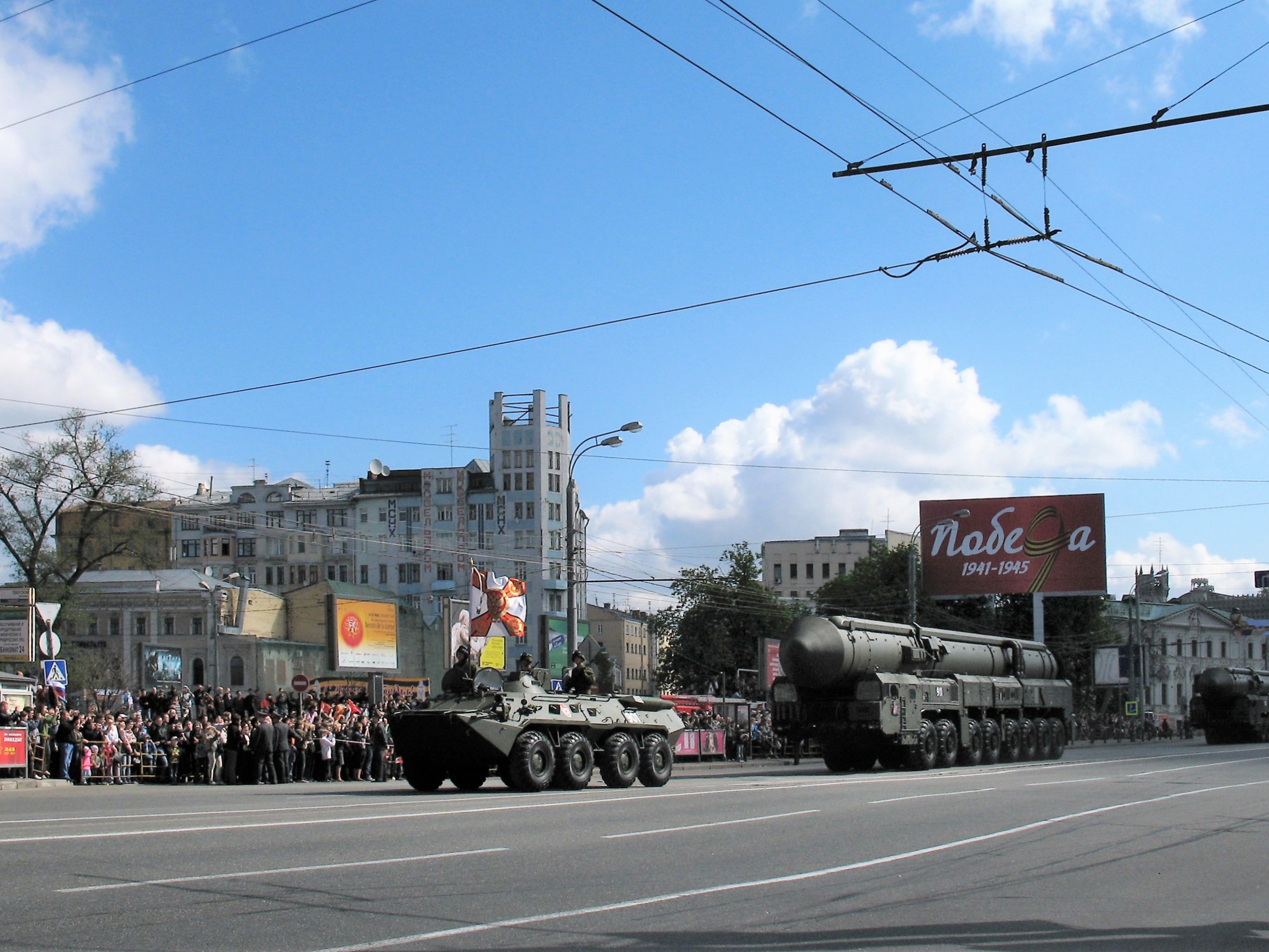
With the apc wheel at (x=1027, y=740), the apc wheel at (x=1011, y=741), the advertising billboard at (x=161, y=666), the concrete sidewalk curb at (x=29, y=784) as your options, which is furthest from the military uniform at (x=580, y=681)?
the advertising billboard at (x=161, y=666)

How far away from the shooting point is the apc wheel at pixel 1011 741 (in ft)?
115

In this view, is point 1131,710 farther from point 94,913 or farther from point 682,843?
point 94,913

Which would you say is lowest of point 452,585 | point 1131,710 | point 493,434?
point 1131,710

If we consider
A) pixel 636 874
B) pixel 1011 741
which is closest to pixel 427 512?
pixel 1011 741

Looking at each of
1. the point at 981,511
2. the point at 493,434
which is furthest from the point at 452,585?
the point at 981,511

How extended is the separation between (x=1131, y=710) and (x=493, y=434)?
175 feet

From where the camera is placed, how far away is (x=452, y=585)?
4043 inches

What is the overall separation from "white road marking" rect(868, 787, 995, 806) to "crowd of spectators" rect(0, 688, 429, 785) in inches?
431

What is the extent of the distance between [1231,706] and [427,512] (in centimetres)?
6509

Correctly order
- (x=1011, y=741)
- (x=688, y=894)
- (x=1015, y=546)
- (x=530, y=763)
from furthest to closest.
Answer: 1. (x=1015, y=546)
2. (x=1011, y=741)
3. (x=530, y=763)
4. (x=688, y=894)

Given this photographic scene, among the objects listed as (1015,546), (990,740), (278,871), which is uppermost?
(1015,546)

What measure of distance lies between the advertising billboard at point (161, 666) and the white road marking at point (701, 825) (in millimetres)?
37303

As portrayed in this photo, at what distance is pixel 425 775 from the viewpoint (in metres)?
21.7

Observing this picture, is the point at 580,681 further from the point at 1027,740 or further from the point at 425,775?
the point at 1027,740
